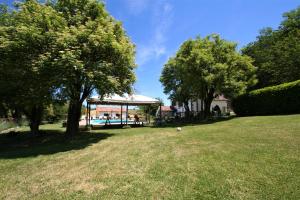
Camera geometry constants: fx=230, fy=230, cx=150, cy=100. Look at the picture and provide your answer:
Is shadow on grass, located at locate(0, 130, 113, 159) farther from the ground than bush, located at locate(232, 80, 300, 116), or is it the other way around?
bush, located at locate(232, 80, 300, 116)

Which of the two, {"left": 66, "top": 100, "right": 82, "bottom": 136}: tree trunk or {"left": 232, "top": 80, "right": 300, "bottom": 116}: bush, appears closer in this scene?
{"left": 66, "top": 100, "right": 82, "bottom": 136}: tree trunk

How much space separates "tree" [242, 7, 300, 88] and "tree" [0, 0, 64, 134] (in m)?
25.2

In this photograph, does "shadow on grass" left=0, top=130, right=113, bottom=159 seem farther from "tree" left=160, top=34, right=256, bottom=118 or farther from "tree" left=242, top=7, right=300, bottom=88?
"tree" left=242, top=7, right=300, bottom=88

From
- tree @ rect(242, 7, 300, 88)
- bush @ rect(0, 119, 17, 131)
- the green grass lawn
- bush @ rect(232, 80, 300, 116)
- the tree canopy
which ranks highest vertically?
tree @ rect(242, 7, 300, 88)

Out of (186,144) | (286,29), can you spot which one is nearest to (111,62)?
(186,144)

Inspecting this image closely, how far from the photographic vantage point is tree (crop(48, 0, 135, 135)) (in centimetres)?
1135

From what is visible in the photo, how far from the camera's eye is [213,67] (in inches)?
806

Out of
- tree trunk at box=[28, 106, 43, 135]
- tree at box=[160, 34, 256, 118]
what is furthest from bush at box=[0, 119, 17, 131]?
tree at box=[160, 34, 256, 118]

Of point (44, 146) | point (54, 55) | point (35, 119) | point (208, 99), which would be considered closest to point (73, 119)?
point (35, 119)

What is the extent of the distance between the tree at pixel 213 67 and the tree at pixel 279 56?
21.4ft

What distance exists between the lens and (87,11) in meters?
14.8

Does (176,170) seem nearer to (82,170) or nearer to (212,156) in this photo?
(212,156)

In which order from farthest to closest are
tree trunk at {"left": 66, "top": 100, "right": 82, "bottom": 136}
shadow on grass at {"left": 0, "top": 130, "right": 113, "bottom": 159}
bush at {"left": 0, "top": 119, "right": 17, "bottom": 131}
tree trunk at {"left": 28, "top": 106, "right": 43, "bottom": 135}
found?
1. bush at {"left": 0, "top": 119, "right": 17, "bottom": 131}
2. tree trunk at {"left": 28, "top": 106, "right": 43, "bottom": 135}
3. tree trunk at {"left": 66, "top": 100, "right": 82, "bottom": 136}
4. shadow on grass at {"left": 0, "top": 130, "right": 113, "bottom": 159}

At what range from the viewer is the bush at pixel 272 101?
1862 centimetres
